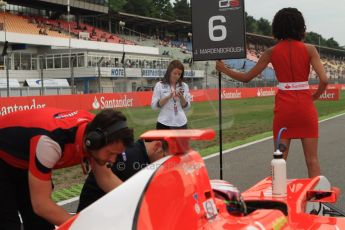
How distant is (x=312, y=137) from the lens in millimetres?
4996

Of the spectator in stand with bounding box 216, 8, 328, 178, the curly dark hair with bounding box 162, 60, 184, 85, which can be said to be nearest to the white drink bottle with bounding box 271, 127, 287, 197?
the spectator in stand with bounding box 216, 8, 328, 178

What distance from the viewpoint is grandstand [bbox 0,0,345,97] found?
134 ft

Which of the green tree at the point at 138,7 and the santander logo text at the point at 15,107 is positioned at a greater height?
the green tree at the point at 138,7

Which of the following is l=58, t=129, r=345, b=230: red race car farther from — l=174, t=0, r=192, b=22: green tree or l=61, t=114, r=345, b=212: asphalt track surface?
l=174, t=0, r=192, b=22: green tree

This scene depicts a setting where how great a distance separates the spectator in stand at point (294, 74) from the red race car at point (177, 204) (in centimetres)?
177

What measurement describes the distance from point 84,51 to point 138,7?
45.1 metres

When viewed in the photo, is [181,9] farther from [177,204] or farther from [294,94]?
[177,204]

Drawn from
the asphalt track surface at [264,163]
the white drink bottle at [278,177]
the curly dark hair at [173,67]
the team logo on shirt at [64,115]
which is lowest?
the asphalt track surface at [264,163]

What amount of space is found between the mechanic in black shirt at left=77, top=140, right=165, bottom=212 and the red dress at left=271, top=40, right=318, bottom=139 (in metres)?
1.98

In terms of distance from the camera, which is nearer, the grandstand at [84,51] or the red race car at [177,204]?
the red race car at [177,204]

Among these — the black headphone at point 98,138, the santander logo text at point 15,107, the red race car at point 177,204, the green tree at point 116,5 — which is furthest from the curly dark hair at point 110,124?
the green tree at point 116,5

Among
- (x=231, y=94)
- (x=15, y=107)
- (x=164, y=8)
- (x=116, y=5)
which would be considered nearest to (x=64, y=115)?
(x=15, y=107)

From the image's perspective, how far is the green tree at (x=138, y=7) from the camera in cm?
9500

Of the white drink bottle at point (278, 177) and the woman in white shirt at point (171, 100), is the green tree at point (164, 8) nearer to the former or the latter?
the woman in white shirt at point (171, 100)
